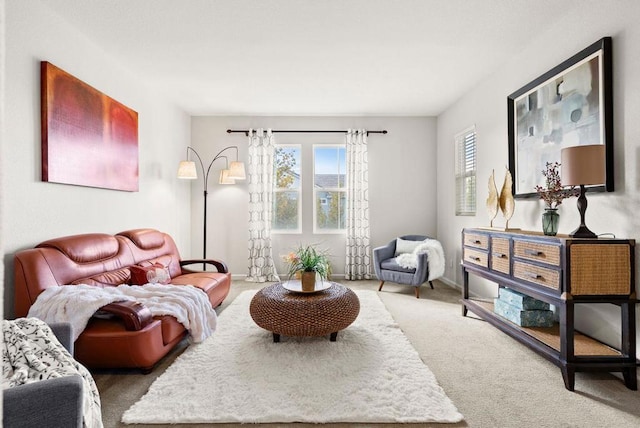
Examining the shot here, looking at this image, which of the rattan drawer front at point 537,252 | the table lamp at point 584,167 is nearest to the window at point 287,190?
the rattan drawer front at point 537,252

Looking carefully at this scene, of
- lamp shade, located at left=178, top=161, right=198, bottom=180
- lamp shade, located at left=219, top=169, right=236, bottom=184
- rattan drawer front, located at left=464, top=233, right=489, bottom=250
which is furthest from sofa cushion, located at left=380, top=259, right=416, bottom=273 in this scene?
lamp shade, located at left=178, top=161, right=198, bottom=180

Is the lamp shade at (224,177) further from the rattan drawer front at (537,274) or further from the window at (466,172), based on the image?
the rattan drawer front at (537,274)

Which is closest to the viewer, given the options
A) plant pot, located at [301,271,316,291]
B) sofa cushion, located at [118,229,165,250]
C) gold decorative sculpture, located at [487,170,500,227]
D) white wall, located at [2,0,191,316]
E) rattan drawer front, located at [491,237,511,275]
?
white wall, located at [2,0,191,316]

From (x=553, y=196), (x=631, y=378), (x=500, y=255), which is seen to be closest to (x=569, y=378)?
(x=631, y=378)

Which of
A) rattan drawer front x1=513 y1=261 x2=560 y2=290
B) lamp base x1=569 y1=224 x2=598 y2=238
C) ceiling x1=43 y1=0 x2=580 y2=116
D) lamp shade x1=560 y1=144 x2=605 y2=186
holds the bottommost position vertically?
rattan drawer front x1=513 y1=261 x2=560 y2=290

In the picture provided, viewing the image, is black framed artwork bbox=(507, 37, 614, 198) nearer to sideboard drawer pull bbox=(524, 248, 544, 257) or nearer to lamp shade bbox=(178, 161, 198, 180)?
sideboard drawer pull bbox=(524, 248, 544, 257)

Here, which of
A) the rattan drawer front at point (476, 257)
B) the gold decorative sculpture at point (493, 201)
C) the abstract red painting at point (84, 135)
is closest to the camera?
the abstract red painting at point (84, 135)

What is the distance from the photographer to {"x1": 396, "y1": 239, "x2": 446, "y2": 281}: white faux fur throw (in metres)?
4.63

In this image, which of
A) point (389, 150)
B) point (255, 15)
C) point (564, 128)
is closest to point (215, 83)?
point (255, 15)

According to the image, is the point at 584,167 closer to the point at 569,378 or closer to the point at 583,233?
the point at 583,233

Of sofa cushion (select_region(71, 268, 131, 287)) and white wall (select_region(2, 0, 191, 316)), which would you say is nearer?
white wall (select_region(2, 0, 191, 316))

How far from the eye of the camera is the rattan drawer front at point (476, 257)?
3318mm

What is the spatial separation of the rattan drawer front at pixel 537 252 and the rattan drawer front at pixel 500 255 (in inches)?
5.2

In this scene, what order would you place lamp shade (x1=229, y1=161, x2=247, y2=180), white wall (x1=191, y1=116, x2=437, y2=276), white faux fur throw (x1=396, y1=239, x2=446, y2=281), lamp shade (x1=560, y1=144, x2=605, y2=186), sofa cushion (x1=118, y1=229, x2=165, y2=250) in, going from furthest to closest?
white wall (x1=191, y1=116, x2=437, y2=276), lamp shade (x1=229, y1=161, x2=247, y2=180), white faux fur throw (x1=396, y1=239, x2=446, y2=281), sofa cushion (x1=118, y1=229, x2=165, y2=250), lamp shade (x1=560, y1=144, x2=605, y2=186)
